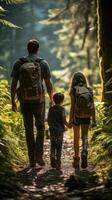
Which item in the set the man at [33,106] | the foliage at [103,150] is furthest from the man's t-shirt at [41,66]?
the foliage at [103,150]

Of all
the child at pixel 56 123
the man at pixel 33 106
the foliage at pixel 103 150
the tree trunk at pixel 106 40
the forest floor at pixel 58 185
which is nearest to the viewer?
the forest floor at pixel 58 185

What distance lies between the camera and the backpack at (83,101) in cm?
945

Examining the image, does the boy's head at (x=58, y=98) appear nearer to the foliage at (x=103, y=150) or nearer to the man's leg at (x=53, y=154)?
the man's leg at (x=53, y=154)

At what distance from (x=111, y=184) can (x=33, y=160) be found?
2.91m

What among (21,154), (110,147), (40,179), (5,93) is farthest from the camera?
(5,93)

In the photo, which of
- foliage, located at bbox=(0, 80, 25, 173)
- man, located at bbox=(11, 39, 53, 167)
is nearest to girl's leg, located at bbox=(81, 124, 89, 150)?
man, located at bbox=(11, 39, 53, 167)

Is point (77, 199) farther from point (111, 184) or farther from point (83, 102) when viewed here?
point (83, 102)

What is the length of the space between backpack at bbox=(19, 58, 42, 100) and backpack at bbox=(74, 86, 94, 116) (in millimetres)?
736

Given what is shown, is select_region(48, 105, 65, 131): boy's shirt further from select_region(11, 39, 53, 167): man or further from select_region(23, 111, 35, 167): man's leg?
select_region(23, 111, 35, 167): man's leg

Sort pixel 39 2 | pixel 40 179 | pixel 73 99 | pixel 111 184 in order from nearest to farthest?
pixel 111 184, pixel 40 179, pixel 73 99, pixel 39 2

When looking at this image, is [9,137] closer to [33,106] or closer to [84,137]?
[33,106]

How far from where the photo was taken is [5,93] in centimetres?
1237

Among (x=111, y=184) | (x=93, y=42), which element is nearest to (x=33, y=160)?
(x=111, y=184)

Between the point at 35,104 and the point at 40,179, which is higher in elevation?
the point at 35,104
